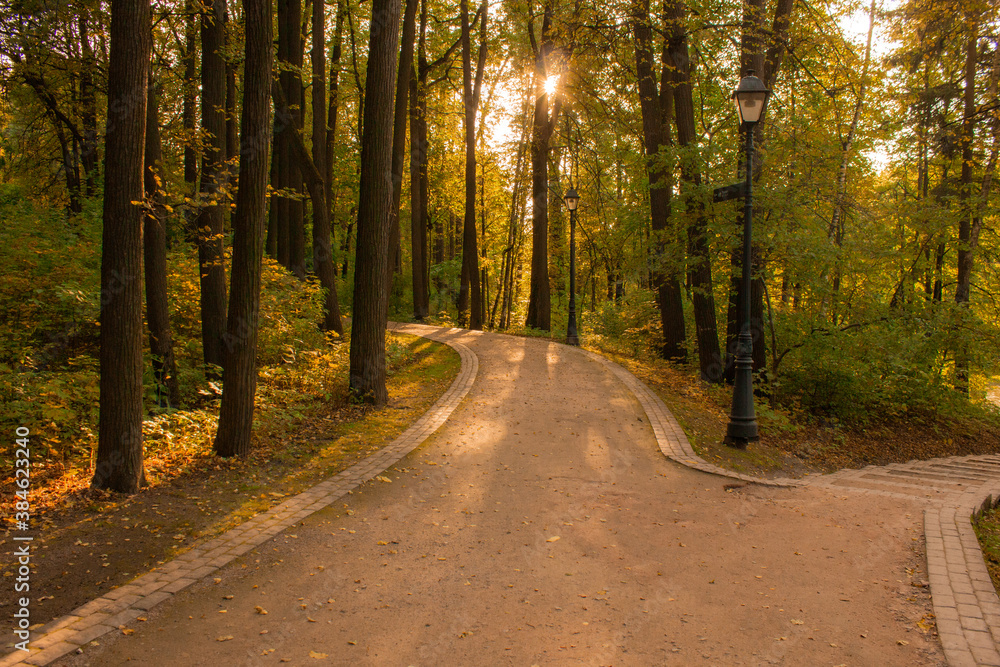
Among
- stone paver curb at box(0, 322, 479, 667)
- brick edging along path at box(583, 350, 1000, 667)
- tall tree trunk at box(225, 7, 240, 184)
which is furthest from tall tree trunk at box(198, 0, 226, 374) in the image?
brick edging along path at box(583, 350, 1000, 667)

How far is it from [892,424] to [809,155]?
20.4 feet

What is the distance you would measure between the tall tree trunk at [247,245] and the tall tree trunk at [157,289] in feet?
7.42

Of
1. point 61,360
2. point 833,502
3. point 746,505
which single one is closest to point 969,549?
point 833,502

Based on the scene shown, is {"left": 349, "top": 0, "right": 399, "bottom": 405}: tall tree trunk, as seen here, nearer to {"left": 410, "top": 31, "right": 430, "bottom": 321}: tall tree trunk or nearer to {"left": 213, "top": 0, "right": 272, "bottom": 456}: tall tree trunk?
{"left": 213, "top": 0, "right": 272, "bottom": 456}: tall tree trunk

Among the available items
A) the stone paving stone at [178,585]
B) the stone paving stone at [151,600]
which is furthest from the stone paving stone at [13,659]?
the stone paving stone at [178,585]

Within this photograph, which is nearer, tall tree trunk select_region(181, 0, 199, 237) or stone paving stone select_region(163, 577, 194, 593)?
stone paving stone select_region(163, 577, 194, 593)

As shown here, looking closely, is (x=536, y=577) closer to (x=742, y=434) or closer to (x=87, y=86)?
(x=742, y=434)

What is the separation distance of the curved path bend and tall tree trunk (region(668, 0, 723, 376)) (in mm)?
6056

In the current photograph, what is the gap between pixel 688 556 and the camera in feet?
16.7

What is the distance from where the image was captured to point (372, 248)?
32.7ft

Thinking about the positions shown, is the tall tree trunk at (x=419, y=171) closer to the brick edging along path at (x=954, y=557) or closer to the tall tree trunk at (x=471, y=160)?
the tall tree trunk at (x=471, y=160)

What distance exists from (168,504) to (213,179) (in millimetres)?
5582

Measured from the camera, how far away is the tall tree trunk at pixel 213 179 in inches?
355

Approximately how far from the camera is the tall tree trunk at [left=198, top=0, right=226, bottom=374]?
29.6 feet
